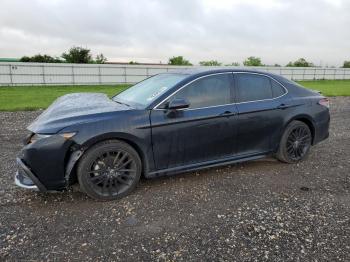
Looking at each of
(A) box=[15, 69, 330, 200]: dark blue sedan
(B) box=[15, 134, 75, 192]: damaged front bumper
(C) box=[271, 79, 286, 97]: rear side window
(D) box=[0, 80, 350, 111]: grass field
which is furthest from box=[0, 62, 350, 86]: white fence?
(B) box=[15, 134, 75, 192]: damaged front bumper

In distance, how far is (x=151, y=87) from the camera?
4.93m

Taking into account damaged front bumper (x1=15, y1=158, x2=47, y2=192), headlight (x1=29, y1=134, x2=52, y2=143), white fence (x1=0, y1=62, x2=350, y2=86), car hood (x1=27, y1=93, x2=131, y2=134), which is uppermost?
white fence (x1=0, y1=62, x2=350, y2=86)

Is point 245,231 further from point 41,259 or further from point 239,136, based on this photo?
point 41,259

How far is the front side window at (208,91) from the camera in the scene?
4492 mm

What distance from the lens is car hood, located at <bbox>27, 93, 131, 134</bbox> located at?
3.87m

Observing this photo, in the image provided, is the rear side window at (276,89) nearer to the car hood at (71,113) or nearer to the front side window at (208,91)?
the front side window at (208,91)

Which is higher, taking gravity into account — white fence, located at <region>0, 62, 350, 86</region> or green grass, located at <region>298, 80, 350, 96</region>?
white fence, located at <region>0, 62, 350, 86</region>

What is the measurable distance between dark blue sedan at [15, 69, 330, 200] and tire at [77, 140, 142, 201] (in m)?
0.01

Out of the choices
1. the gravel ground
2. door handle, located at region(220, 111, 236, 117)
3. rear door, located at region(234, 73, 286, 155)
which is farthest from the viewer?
rear door, located at region(234, 73, 286, 155)

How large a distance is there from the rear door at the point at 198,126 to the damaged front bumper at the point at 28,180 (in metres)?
1.41

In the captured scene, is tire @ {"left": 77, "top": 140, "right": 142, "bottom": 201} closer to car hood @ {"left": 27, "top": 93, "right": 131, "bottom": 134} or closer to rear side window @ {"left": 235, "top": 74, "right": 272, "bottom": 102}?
car hood @ {"left": 27, "top": 93, "right": 131, "bottom": 134}

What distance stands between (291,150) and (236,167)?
97cm

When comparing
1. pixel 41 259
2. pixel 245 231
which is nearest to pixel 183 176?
pixel 245 231

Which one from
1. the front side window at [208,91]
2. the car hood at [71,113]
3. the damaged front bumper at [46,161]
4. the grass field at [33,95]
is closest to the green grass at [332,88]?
the grass field at [33,95]
